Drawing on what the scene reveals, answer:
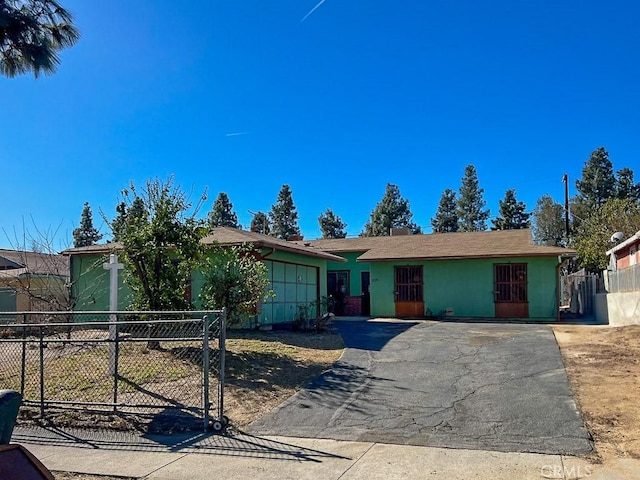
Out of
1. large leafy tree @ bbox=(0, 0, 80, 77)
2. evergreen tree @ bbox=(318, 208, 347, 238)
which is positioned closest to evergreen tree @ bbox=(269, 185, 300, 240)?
evergreen tree @ bbox=(318, 208, 347, 238)

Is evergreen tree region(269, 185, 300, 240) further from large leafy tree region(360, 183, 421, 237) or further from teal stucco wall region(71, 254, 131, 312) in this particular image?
teal stucco wall region(71, 254, 131, 312)

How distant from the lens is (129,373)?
8812mm

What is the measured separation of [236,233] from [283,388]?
9337mm

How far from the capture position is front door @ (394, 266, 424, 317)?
68.5ft

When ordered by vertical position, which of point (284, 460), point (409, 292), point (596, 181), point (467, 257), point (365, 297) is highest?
point (596, 181)

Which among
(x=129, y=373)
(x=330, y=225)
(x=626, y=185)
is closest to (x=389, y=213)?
(x=330, y=225)

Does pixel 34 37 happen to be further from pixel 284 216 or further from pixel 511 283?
pixel 284 216

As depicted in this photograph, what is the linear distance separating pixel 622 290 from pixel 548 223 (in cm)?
3465

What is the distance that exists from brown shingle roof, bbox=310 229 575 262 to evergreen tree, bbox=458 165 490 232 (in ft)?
86.1

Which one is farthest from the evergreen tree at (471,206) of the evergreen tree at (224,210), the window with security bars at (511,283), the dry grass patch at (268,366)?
the dry grass patch at (268,366)

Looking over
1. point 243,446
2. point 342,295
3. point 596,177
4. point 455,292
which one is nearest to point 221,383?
point 243,446

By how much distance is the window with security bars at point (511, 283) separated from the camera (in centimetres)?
1936

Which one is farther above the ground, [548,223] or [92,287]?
[548,223]

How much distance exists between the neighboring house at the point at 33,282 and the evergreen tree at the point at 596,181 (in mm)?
39070
